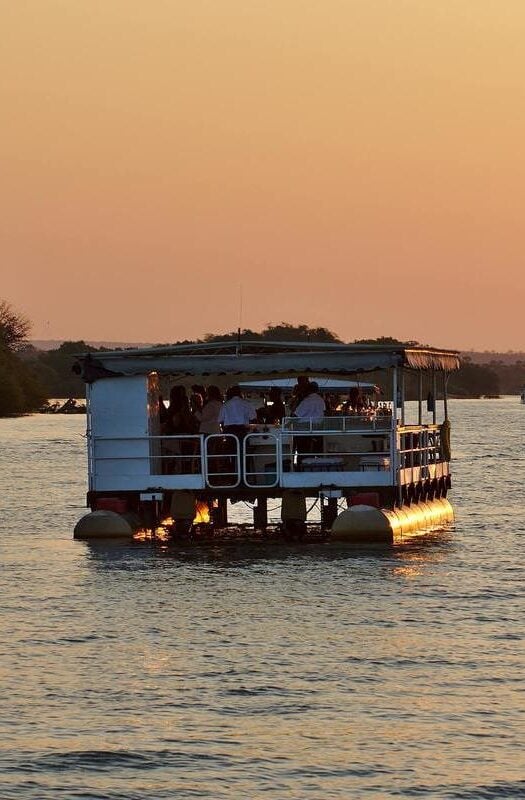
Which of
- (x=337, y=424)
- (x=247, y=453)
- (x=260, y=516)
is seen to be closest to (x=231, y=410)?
(x=247, y=453)

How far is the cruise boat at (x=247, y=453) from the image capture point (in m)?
31.5

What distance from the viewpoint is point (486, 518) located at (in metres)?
43.6

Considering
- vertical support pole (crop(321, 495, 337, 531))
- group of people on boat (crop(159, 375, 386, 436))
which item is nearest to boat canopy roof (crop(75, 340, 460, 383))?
group of people on boat (crop(159, 375, 386, 436))

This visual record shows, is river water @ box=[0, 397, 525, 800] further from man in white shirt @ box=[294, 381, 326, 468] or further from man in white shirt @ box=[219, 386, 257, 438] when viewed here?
man in white shirt @ box=[219, 386, 257, 438]

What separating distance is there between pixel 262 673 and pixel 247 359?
13.2 m

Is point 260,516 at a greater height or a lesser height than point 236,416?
lesser

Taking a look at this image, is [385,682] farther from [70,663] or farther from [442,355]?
[442,355]

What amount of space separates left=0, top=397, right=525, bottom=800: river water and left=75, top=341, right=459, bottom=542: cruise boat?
919mm

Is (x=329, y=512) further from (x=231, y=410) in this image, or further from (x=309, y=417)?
(x=231, y=410)

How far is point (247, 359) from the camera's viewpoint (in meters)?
32.1

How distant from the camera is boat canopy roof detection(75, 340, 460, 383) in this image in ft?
105

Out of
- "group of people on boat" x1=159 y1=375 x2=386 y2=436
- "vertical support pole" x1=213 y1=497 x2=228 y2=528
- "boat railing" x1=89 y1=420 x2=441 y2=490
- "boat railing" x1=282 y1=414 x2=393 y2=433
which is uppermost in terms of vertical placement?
"group of people on boat" x1=159 y1=375 x2=386 y2=436

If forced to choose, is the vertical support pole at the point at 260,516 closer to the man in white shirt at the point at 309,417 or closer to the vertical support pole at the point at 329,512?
the vertical support pole at the point at 329,512

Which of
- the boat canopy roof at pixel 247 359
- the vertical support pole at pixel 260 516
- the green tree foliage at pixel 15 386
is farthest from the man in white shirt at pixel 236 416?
the green tree foliage at pixel 15 386
